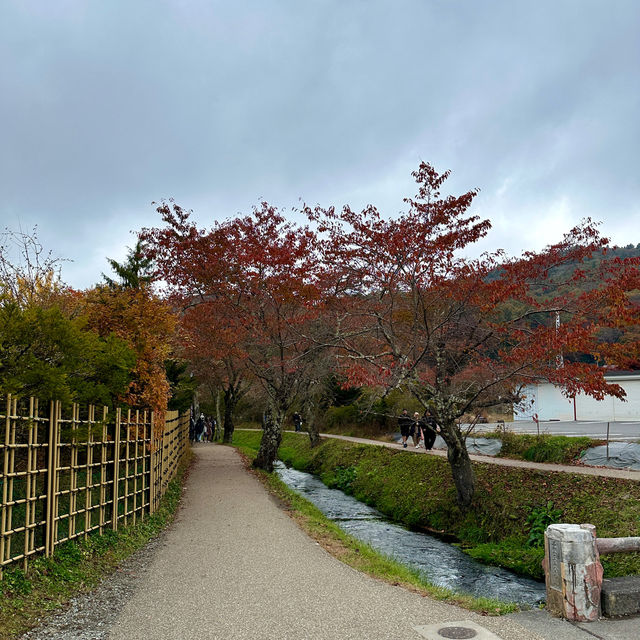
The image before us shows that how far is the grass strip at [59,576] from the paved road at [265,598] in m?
0.55

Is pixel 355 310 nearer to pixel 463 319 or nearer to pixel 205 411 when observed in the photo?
pixel 463 319

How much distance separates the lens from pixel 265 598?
5.93 meters

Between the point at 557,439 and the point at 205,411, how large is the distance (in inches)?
1590

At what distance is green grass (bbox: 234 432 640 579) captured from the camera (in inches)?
415

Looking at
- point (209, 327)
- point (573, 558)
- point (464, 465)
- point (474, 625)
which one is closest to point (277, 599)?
point (474, 625)

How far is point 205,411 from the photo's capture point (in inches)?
2080

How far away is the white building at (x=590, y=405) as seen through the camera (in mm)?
30033

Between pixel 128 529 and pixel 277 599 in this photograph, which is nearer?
pixel 277 599

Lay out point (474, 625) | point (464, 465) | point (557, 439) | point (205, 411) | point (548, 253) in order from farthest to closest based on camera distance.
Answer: point (205, 411) → point (557, 439) → point (464, 465) → point (548, 253) → point (474, 625)

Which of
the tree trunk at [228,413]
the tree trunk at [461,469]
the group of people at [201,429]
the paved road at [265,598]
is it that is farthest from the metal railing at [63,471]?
the group of people at [201,429]

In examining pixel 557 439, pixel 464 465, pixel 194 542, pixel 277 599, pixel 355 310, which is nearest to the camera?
pixel 277 599

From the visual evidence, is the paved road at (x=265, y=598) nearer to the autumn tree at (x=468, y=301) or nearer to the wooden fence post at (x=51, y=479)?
the wooden fence post at (x=51, y=479)

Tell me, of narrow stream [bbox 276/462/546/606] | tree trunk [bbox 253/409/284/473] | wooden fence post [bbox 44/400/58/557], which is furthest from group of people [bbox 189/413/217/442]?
wooden fence post [bbox 44/400/58/557]

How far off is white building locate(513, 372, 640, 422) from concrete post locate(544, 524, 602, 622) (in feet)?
77.4
